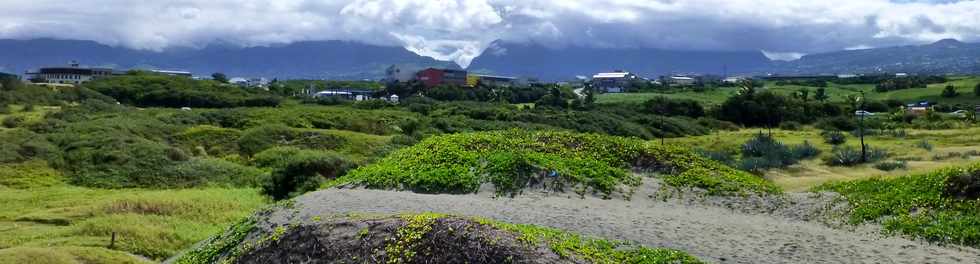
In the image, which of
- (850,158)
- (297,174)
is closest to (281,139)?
(297,174)

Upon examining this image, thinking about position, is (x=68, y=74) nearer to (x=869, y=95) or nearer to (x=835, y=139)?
(x=869, y=95)

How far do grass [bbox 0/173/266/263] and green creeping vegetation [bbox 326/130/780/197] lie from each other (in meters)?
4.13

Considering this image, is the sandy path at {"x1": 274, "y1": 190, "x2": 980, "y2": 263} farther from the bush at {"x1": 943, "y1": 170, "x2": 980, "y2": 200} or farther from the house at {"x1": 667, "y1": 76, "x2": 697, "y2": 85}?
the house at {"x1": 667, "y1": 76, "x2": 697, "y2": 85}

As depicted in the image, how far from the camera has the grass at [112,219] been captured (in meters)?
16.5

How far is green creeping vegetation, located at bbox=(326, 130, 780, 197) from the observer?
16.1 metres

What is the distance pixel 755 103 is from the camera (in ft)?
226

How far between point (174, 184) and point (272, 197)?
22.3 ft

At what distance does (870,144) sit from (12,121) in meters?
45.5

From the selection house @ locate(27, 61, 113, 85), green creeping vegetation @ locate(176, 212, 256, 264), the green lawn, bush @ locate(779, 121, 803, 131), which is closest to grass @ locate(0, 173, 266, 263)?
the green lawn

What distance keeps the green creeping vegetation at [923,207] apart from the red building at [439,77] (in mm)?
97054

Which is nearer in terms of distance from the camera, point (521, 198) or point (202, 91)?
point (521, 198)

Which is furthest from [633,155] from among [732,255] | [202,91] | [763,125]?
[202,91]

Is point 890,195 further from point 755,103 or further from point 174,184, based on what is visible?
point 755,103

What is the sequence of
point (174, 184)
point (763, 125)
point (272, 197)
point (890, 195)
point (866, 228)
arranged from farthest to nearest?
point (763, 125) < point (174, 184) < point (272, 197) < point (890, 195) < point (866, 228)
